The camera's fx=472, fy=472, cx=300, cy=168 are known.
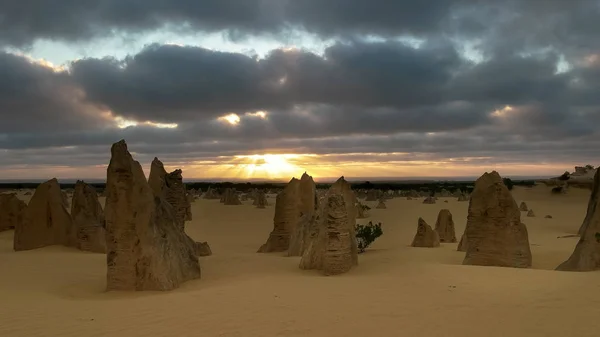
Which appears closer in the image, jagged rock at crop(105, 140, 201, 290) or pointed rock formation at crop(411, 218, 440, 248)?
jagged rock at crop(105, 140, 201, 290)

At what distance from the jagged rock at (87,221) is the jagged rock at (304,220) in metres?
6.94

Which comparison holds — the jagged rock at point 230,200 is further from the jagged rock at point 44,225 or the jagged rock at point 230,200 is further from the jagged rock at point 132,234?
the jagged rock at point 132,234

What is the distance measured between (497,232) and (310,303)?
6.87 m

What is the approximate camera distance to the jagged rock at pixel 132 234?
10.1m

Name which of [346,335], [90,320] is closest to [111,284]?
[90,320]

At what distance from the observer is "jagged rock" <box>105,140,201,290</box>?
10109 millimetres

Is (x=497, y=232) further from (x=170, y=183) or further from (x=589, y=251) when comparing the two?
(x=170, y=183)

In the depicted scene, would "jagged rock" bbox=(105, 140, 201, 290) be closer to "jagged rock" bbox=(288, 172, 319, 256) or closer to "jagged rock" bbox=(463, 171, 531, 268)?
"jagged rock" bbox=(288, 172, 319, 256)

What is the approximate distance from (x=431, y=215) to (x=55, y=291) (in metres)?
34.5

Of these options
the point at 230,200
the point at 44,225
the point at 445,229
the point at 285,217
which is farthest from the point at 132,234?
the point at 230,200

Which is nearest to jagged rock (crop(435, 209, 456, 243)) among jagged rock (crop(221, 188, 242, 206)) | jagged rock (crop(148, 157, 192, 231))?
jagged rock (crop(148, 157, 192, 231))

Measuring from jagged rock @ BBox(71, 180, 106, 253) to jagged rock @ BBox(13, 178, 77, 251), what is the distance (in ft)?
1.43

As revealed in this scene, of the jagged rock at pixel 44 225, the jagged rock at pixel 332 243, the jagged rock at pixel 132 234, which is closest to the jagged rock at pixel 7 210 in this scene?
the jagged rock at pixel 44 225

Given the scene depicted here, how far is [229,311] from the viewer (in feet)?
25.4
